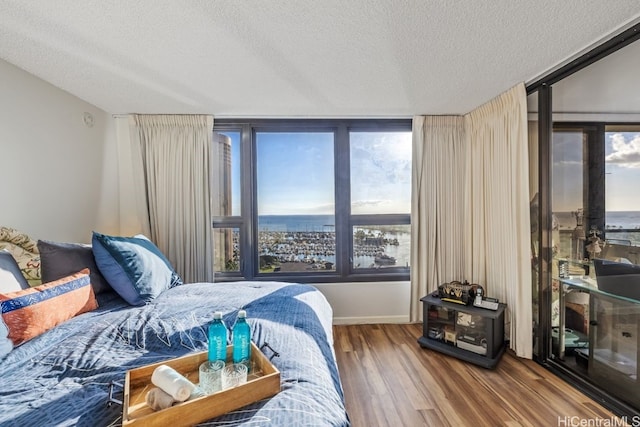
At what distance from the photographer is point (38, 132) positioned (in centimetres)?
216

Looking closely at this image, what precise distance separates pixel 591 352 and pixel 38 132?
4.44 metres

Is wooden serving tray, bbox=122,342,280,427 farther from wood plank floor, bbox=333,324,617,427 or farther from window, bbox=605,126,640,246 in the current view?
window, bbox=605,126,640,246

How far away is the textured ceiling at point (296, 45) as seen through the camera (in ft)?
4.73

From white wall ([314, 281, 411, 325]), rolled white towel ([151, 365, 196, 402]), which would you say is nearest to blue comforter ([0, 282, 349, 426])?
rolled white towel ([151, 365, 196, 402])

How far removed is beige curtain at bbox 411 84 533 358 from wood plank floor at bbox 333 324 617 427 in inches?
16.7

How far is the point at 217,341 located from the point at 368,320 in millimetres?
2393

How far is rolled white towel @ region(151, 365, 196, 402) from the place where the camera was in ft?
2.89

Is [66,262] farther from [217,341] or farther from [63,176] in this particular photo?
[217,341]

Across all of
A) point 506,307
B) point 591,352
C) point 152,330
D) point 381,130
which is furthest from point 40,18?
point 591,352

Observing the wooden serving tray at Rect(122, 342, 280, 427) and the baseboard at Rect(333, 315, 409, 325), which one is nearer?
the wooden serving tray at Rect(122, 342, 280, 427)

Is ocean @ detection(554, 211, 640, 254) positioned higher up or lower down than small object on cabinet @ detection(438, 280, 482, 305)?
higher up

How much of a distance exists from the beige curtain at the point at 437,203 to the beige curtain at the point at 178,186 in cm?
225

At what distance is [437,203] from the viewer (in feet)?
10.2

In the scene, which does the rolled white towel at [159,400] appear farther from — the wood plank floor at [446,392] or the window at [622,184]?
the window at [622,184]
